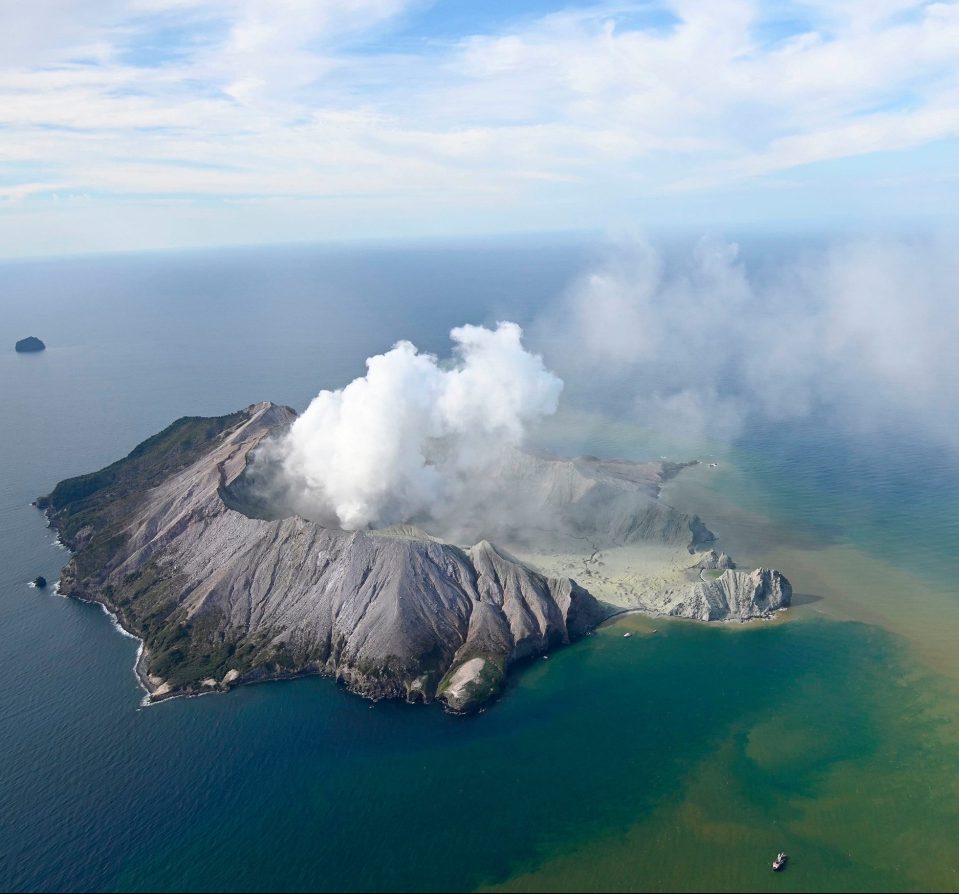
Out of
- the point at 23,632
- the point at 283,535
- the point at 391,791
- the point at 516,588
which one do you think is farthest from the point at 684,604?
the point at 23,632

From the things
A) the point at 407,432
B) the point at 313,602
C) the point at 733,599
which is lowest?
the point at 733,599

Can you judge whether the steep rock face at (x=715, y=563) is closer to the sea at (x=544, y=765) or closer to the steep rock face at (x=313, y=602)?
the sea at (x=544, y=765)

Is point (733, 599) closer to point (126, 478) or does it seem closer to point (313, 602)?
point (313, 602)

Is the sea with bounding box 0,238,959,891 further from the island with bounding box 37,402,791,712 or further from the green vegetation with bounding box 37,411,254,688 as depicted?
the green vegetation with bounding box 37,411,254,688

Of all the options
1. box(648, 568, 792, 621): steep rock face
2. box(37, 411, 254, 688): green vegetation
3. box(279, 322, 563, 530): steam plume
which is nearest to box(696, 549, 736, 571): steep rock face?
box(648, 568, 792, 621): steep rock face

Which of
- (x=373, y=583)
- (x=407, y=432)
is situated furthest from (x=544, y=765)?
(x=407, y=432)

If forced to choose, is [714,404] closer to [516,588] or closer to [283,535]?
[516,588]
